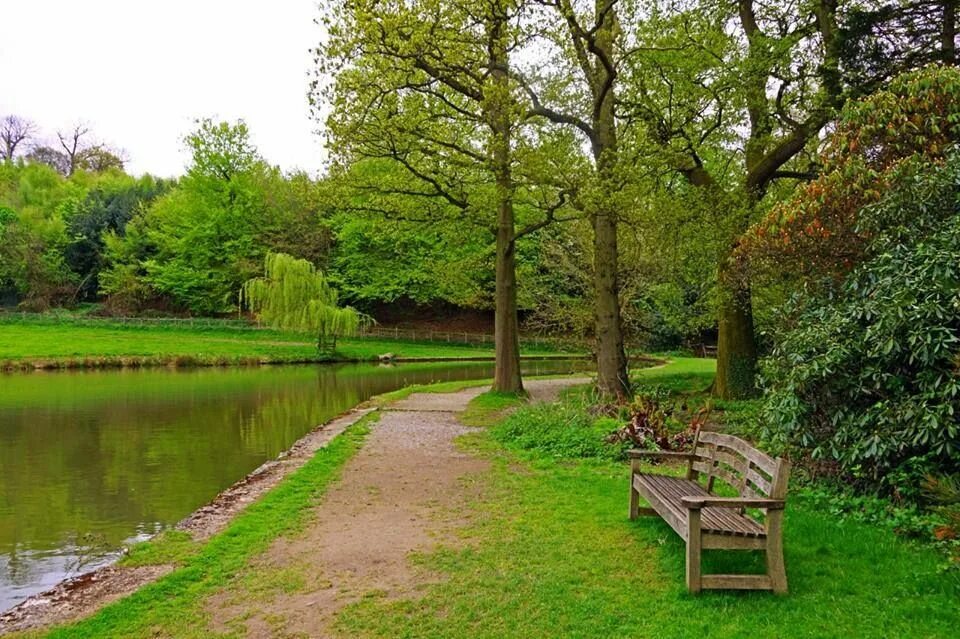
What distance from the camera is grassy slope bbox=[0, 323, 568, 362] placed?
114ft

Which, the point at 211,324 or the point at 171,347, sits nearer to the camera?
the point at 171,347

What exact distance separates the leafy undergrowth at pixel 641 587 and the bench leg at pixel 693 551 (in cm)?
9

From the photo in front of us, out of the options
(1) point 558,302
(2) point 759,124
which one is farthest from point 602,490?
(1) point 558,302

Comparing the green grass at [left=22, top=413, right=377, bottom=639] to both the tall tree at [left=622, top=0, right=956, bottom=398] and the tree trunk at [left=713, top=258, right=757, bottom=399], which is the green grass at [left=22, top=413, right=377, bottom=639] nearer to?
the tall tree at [left=622, top=0, right=956, bottom=398]

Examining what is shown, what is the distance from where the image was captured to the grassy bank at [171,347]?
3325 cm

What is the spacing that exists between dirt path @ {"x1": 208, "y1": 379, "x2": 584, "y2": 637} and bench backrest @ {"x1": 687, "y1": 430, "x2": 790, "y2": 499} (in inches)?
94.3

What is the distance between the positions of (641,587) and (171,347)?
119 ft

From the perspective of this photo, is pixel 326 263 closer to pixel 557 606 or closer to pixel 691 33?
pixel 691 33

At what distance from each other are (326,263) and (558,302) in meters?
32.2

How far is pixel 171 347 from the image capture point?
37.2m

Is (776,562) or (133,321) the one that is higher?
(133,321)

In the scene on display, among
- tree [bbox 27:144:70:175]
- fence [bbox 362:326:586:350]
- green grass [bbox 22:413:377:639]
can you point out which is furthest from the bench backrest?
tree [bbox 27:144:70:175]

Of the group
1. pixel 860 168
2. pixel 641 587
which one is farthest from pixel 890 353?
pixel 641 587

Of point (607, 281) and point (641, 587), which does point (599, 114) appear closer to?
point (607, 281)
